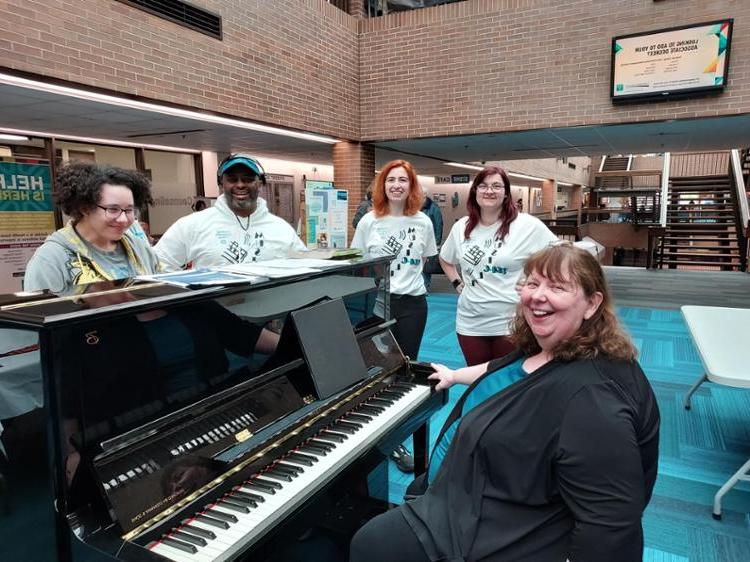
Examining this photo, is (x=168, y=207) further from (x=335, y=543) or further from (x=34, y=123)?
(x=335, y=543)

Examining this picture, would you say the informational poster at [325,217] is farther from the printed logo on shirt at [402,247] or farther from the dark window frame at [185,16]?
the printed logo on shirt at [402,247]

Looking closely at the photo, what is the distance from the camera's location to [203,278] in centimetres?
155

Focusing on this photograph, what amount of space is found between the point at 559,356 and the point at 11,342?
1.25 metres

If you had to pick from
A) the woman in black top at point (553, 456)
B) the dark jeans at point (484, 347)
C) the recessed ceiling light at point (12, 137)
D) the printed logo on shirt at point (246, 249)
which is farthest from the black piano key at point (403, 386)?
the recessed ceiling light at point (12, 137)

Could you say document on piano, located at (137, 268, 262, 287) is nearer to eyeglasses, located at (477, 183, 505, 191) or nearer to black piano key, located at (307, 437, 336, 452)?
black piano key, located at (307, 437, 336, 452)

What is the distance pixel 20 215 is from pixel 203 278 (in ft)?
14.1

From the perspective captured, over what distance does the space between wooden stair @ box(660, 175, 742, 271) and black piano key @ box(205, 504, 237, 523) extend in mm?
12517

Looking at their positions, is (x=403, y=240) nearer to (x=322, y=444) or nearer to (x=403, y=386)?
(x=403, y=386)

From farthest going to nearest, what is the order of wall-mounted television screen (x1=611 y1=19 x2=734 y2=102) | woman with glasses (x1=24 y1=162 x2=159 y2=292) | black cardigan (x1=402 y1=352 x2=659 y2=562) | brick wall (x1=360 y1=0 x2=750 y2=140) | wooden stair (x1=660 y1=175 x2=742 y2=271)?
wooden stair (x1=660 y1=175 x2=742 y2=271)
brick wall (x1=360 y1=0 x2=750 y2=140)
wall-mounted television screen (x1=611 y1=19 x2=734 y2=102)
woman with glasses (x1=24 y1=162 x2=159 y2=292)
black cardigan (x1=402 y1=352 x2=659 y2=562)

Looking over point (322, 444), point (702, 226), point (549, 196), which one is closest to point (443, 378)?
point (322, 444)

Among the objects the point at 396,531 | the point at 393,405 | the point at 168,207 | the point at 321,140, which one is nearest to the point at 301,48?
the point at 321,140

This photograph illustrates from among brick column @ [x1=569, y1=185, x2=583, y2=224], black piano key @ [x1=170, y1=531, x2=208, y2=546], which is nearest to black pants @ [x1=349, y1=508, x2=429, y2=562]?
black piano key @ [x1=170, y1=531, x2=208, y2=546]

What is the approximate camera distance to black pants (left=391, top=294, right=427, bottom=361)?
2.85m

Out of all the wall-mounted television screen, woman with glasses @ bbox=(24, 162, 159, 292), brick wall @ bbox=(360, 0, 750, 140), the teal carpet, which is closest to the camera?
woman with glasses @ bbox=(24, 162, 159, 292)
